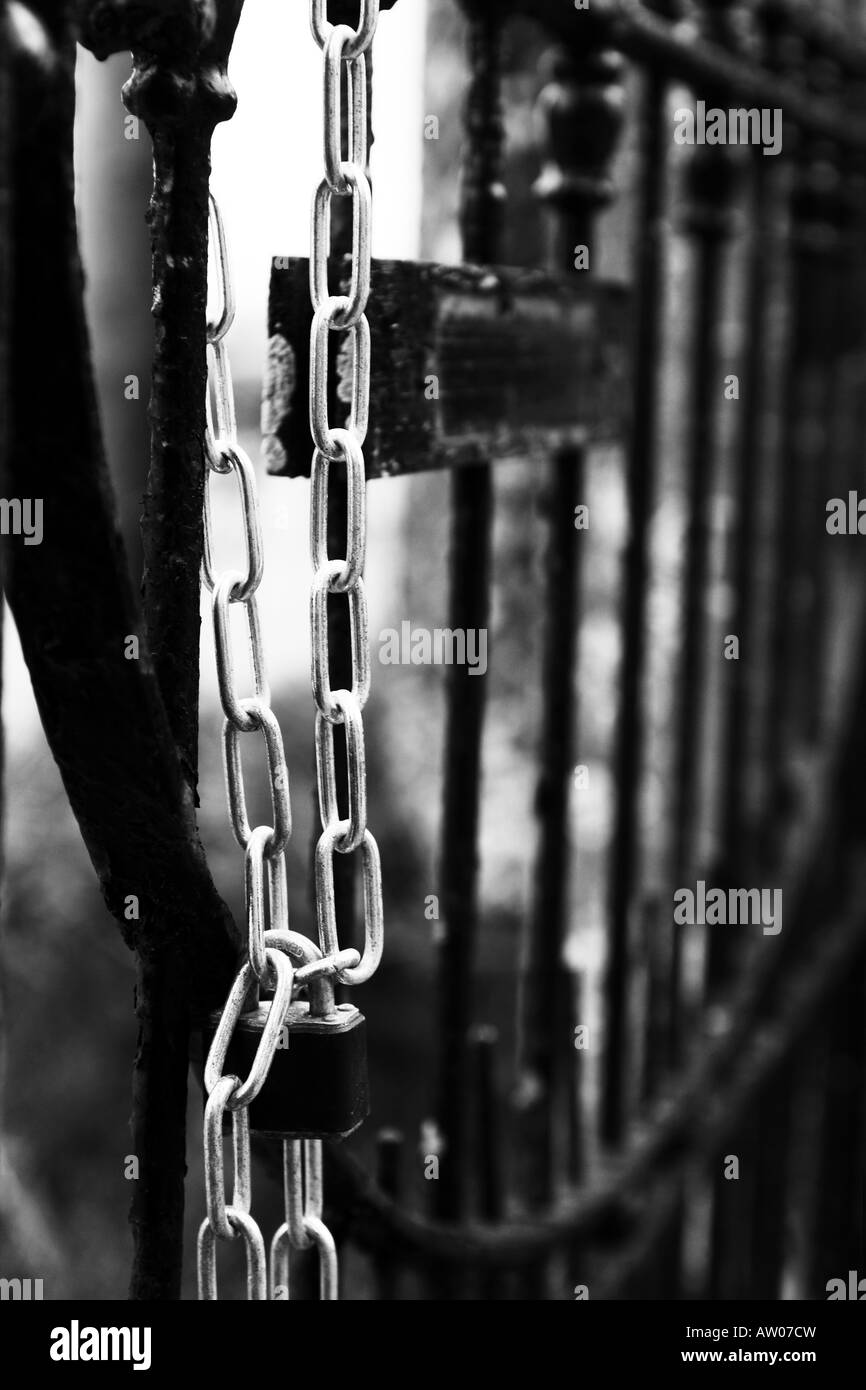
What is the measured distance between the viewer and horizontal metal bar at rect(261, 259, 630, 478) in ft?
2.81

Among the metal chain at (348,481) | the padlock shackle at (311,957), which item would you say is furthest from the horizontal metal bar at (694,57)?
the padlock shackle at (311,957)

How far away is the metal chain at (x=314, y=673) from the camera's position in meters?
0.69

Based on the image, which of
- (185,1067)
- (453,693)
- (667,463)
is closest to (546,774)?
(453,693)

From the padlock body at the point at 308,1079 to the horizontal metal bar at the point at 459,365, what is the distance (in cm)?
34

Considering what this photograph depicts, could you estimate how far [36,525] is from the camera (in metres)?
0.64

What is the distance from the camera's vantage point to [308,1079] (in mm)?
723

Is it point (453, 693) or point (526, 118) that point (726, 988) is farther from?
point (526, 118)

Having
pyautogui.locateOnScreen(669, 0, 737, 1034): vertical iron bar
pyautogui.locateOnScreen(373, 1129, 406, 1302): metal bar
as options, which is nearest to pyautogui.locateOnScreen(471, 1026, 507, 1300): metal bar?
pyautogui.locateOnScreen(373, 1129, 406, 1302): metal bar

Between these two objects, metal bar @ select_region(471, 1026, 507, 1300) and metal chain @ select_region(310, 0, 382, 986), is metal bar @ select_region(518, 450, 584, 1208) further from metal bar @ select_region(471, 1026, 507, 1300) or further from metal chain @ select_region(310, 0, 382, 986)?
metal chain @ select_region(310, 0, 382, 986)

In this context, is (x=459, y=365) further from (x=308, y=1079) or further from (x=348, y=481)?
(x=308, y=1079)

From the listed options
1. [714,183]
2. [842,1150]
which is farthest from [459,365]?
[842,1150]

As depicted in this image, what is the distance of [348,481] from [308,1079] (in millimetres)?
312

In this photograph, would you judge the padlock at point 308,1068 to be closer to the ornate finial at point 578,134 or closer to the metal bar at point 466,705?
the metal bar at point 466,705
